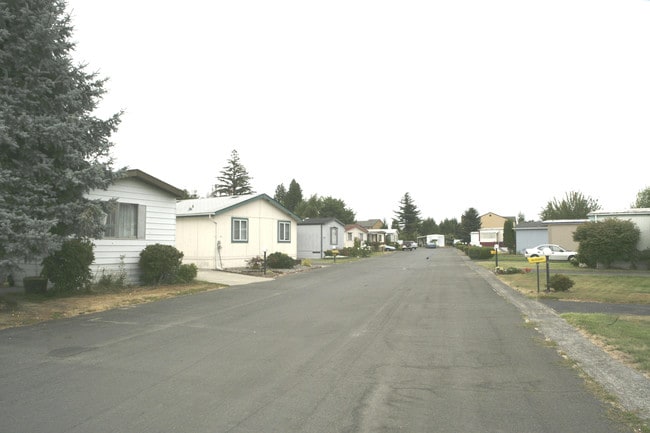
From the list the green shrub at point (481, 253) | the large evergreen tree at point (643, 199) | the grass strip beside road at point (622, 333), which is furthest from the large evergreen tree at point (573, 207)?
the grass strip beside road at point (622, 333)

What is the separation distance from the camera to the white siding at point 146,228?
14734 millimetres

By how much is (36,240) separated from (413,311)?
861 centimetres

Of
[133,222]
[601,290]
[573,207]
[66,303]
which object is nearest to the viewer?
[66,303]

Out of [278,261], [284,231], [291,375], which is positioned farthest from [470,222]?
[291,375]

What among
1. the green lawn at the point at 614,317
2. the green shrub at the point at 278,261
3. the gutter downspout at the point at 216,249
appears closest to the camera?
the green lawn at the point at 614,317

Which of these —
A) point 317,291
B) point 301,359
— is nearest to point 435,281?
point 317,291

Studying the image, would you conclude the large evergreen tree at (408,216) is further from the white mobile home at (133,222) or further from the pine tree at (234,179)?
the white mobile home at (133,222)

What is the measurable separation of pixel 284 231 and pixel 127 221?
13.8 meters

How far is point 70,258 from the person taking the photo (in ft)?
40.5

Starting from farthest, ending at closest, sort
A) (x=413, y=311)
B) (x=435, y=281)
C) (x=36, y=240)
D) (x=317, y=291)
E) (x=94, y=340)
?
1. (x=435, y=281)
2. (x=317, y=291)
3. (x=413, y=311)
4. (x=36, y=240)
5. (x=94, y=340)

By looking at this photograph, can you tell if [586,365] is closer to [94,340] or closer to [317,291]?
[94,340]

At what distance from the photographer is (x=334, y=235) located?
44219 mm

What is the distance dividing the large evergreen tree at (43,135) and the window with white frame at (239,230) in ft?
41.6

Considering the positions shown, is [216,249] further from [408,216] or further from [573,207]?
[408,216]
